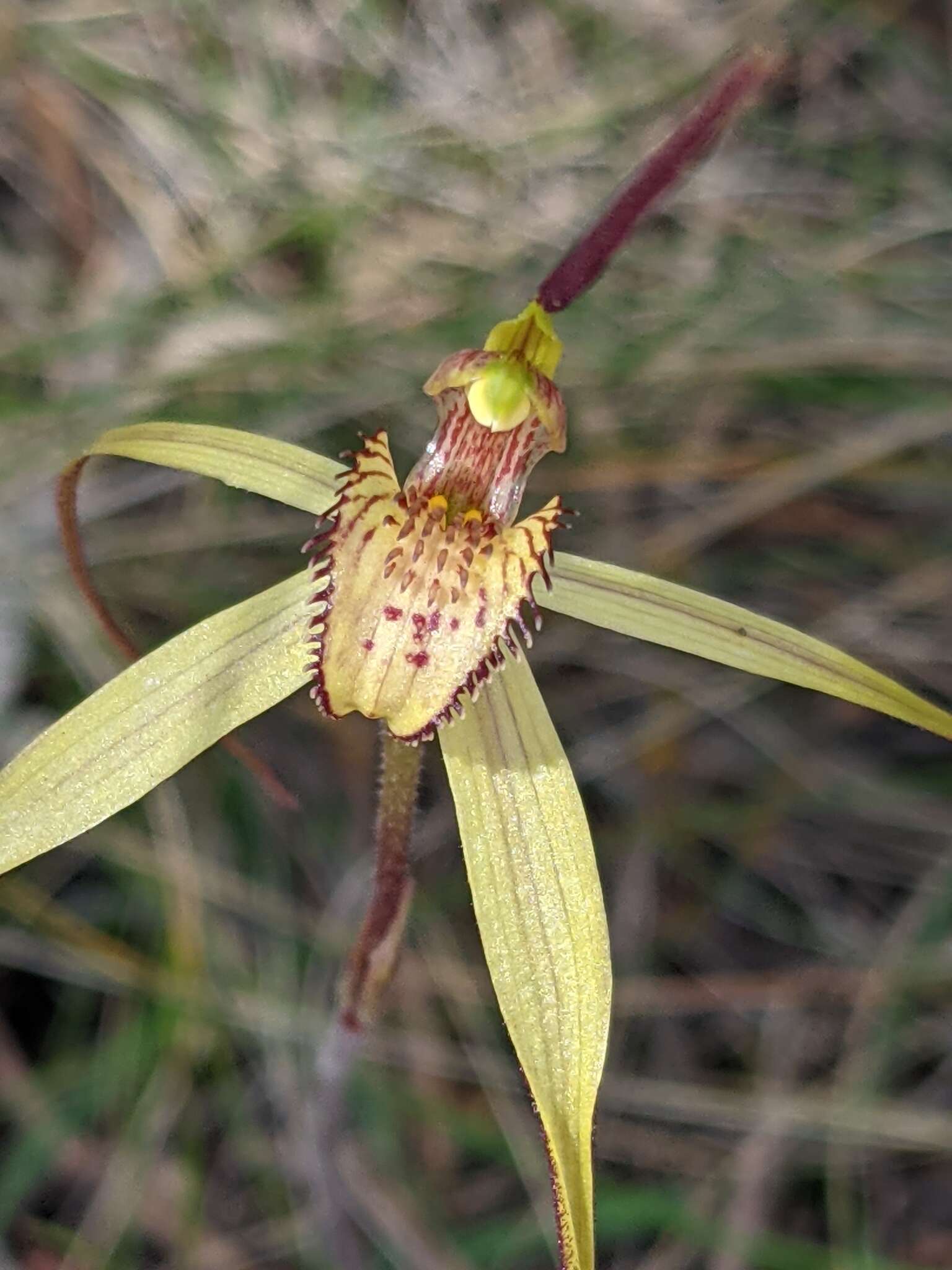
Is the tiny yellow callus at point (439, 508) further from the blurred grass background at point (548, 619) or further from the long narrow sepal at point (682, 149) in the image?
the blurred grass background at point (548, 619)

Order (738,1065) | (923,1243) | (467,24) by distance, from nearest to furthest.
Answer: (923,1243)
(738,1065)
(467,24)

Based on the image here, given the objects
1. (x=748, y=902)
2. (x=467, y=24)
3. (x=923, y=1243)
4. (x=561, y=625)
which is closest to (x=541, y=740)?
(x=561, y=625)

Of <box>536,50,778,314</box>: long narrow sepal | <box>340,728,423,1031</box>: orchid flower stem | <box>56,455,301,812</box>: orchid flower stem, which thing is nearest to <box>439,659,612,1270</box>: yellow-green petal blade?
<box>340,728,423,1031</box>: orchid flower stem

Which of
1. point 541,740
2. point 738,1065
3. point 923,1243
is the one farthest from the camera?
point 738,1065

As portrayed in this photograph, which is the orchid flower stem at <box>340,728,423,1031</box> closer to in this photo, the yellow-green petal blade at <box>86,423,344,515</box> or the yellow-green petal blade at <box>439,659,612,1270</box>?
the yellow-green petal blade at <box>439,659,612,1270</box>

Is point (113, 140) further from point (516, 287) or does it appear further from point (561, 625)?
point (561, 625)

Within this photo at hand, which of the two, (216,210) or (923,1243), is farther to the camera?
(216,210)

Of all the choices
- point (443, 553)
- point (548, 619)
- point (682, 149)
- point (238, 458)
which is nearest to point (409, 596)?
point (443, 553)

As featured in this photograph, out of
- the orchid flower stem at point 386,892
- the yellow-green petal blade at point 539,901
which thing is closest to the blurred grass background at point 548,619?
the orchid flower stem at point 386,892
